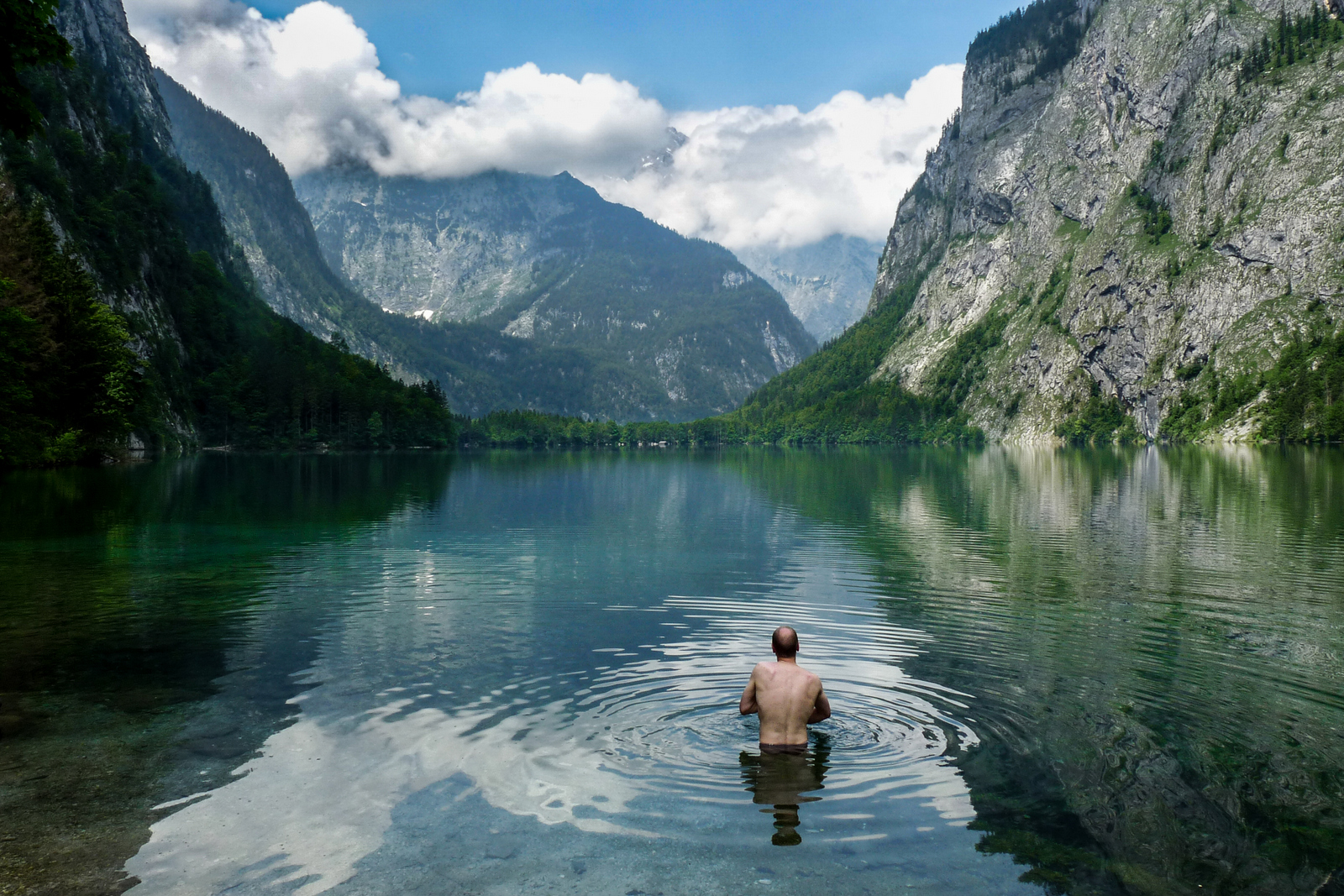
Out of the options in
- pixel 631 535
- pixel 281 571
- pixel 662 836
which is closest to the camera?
pixel 662 836

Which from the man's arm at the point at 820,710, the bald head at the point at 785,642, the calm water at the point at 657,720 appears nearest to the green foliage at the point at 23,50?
the calm water at the point at 657,720

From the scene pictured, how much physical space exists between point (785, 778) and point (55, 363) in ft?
302

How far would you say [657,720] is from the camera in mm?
17031

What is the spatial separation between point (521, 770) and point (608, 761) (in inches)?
55.1

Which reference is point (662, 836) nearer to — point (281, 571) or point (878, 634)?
point (878, 634)

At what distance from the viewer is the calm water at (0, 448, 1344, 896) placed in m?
11.1

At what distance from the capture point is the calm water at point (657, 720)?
11.1 meters

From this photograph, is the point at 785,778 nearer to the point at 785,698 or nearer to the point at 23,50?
the point at 785,698

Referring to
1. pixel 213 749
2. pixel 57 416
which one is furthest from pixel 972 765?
pixel 57 416

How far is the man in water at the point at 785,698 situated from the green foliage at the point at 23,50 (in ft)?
60.1

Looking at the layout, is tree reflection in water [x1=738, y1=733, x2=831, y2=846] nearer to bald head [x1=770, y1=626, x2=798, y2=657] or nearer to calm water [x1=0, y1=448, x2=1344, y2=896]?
calm water [x1=0, y1=448, x2=1344, y2=896]

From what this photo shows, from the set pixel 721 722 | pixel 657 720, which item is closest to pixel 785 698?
pixel 721 722

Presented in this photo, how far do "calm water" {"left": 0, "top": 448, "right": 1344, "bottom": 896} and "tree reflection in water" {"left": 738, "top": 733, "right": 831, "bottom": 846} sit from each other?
6cm

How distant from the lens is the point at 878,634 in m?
24.5
